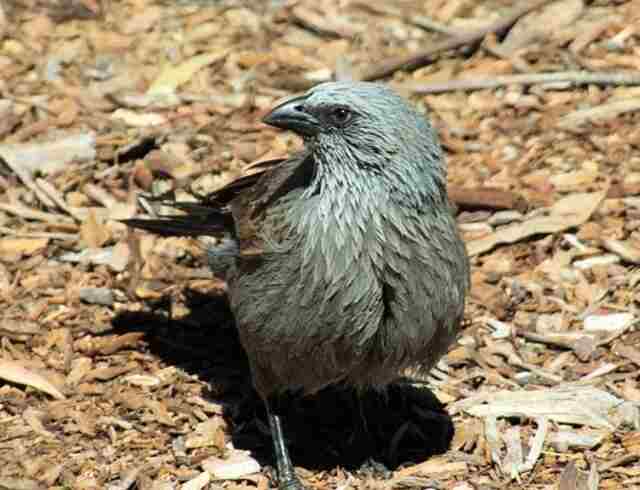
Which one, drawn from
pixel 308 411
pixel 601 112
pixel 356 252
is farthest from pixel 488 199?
pixel 356 252

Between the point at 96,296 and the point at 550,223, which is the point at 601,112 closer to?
the point at 550,223

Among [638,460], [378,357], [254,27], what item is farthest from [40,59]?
[638,460]

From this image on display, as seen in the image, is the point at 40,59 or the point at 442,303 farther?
the point at 40,59

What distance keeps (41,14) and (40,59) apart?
1.91 feet

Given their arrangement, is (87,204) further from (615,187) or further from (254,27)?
(615,187)

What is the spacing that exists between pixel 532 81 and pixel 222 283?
2.70 meters

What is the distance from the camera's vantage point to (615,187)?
7.64m

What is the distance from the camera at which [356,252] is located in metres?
5.54

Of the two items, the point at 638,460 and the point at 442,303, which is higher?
the point at 442,303

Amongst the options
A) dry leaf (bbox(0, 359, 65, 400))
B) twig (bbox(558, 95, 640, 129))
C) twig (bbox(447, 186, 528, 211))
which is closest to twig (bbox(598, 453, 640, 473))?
twig (bbox(447, 186, 528, 211))

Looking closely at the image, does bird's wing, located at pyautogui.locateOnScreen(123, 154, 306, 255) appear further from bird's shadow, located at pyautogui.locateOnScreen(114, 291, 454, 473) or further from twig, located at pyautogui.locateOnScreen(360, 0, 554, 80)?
twig, located at pyautogui.locateOnScreen(360, 0, 554, 80)

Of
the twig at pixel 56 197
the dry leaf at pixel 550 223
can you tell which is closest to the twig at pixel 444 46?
the dry leaf at pixel 550 223

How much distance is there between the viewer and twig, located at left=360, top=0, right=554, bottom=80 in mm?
8883

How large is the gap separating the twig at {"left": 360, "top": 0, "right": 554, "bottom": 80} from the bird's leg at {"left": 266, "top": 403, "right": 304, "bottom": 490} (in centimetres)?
337
